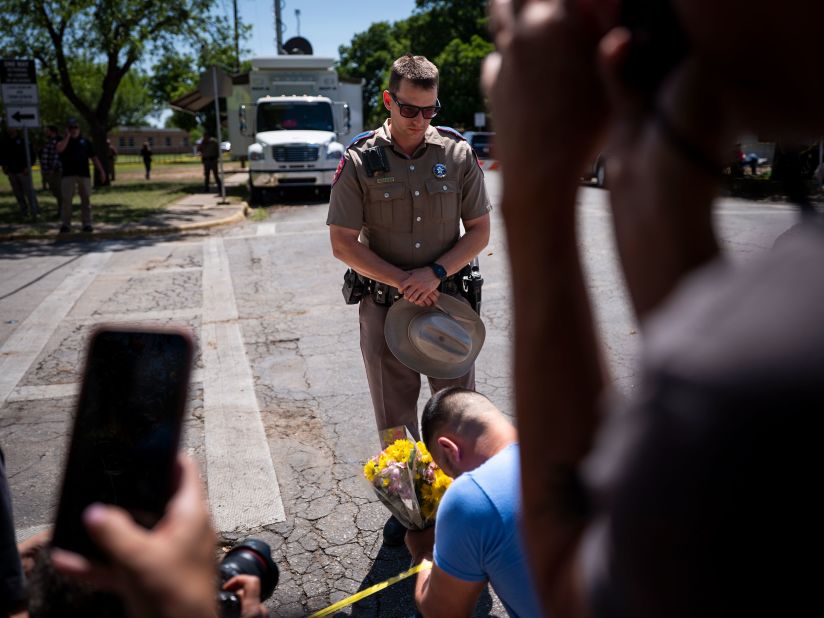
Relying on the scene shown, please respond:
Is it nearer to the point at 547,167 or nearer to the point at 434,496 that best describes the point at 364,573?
the point at 434,496

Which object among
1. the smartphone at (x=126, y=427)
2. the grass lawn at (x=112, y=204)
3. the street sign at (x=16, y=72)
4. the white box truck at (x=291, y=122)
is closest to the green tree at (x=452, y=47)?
the grass lawn at (x=112, y=204)

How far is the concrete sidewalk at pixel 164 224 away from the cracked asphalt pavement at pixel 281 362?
710 millimetres

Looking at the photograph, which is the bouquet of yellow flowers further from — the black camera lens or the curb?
the curb

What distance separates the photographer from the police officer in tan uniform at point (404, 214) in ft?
11.5

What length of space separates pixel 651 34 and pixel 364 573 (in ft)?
9.70

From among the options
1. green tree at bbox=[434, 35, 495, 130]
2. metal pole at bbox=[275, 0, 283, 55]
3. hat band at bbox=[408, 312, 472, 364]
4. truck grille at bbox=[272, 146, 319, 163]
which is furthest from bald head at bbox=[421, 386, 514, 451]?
green tree at bbox=[434, 35, 495, 130]

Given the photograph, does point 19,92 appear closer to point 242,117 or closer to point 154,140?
point 242,117

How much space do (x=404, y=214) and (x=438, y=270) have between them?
1.10 ft

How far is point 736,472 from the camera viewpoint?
22.2 inches

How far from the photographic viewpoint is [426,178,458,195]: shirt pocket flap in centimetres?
356

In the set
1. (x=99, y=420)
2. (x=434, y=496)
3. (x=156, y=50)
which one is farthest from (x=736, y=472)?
(x=156, y=50)

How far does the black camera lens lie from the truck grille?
1634cm

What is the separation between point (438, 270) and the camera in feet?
11.5

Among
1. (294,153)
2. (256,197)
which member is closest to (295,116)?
(294,153)
